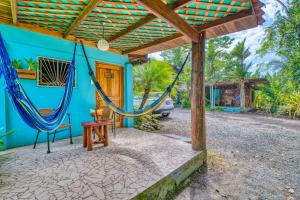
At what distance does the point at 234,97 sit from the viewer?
36.3 ft

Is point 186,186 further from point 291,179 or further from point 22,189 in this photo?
point 22,189

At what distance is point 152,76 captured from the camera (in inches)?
220

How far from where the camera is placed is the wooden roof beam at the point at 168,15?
175 centimetres

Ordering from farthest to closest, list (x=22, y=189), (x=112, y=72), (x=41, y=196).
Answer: (x=112, y=72) < (x=22, y=189) < (x=41, y=196)

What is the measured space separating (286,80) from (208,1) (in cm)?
850

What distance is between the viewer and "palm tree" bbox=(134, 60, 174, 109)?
559 cm

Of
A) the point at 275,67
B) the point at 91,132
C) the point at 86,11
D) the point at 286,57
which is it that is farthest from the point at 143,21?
the point at 275,67

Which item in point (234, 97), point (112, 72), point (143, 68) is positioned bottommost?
point (234, 97)

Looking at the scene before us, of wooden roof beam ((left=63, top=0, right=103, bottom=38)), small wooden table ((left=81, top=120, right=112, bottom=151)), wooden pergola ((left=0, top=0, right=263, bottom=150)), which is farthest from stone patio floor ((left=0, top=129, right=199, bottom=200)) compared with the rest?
wooden roof beam ((left=63, top=0, right=103, bottom=38))

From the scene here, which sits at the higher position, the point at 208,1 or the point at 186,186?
the point at 208,1

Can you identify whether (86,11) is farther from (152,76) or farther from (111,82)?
(152,76)

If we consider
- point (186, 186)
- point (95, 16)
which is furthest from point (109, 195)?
point (95, 16)

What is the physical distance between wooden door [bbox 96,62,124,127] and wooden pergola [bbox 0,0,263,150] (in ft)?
3.14

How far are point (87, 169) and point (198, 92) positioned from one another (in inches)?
82.8
